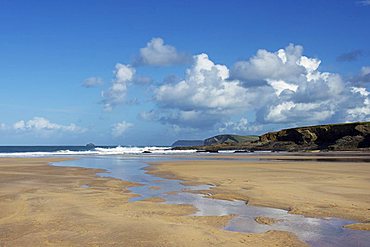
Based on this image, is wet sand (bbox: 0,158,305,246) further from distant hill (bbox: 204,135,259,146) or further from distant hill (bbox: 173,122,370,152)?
distant hill (bbox: 204,135,259,146)

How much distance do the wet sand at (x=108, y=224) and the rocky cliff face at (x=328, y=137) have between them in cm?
6941

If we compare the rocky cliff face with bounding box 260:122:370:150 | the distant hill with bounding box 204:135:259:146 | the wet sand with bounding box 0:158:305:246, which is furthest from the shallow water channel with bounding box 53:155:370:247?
the distant hill with bounding box 204:135:259:146

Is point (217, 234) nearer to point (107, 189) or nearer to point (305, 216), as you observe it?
point (305, 216)

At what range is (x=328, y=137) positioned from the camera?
8781 centimetres

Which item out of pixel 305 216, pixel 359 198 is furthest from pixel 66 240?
pixel 359 198

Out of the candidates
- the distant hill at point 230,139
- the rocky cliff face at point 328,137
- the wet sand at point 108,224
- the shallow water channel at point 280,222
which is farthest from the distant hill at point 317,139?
the wet sand at point 108,224

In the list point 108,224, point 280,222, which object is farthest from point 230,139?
point 108,224

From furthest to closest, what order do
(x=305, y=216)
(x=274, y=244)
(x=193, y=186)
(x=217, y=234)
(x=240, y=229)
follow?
1. (x=193, y=186)
2. (x=305, y=216)
3. (x=240, y=229)
4. (x=217, y=234)
5. (x=274, y=244)

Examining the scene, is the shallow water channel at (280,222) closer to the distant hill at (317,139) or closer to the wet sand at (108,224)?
the wet sand at (108,224)

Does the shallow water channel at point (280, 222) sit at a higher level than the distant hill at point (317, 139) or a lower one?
lower

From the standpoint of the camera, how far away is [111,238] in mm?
9250

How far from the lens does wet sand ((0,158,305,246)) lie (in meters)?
8.98

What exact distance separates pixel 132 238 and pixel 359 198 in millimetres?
9301

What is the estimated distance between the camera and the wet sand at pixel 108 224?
354 inches
